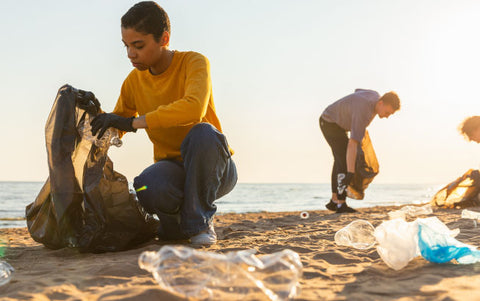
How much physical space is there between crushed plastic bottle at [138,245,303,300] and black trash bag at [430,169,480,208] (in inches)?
194

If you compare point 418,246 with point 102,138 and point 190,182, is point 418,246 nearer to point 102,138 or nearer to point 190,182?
point 190,182

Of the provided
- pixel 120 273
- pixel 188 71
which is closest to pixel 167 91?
pixel 188 71

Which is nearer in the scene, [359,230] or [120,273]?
[120,273]

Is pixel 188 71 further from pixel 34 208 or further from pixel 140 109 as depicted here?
pixel 34 208

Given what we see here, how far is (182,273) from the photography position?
3.91 feet

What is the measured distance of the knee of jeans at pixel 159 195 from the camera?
2385mm

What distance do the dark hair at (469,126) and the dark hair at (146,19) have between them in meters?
4.12

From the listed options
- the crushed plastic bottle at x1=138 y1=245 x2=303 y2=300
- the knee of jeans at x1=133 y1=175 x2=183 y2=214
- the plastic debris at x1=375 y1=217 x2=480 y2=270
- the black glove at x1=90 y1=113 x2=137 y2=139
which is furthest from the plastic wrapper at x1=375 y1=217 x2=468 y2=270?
the black glove at x1=90 y1=113 x2=137 y2=139

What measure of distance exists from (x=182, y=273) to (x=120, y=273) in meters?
0.60

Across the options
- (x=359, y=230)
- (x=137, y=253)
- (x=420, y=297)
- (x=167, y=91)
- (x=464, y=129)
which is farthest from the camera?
(x=464, y=129)

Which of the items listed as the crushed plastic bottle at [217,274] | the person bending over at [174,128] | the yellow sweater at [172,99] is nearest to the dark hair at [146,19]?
the person bending over at [174,128]

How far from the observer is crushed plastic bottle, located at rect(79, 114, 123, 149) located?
243cm

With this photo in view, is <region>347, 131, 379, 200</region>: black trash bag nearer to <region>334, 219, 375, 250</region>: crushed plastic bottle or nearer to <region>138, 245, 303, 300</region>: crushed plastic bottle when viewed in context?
<region>334, 219, 375, 250</region>: crushed plastic bottle

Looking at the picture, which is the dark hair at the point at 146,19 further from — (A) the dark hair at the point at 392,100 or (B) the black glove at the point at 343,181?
(B) the black glove at the point at 343,181
